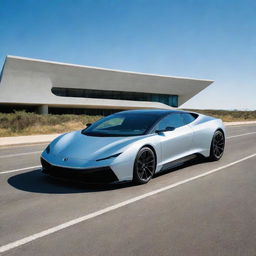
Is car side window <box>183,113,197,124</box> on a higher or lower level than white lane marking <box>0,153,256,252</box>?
higher

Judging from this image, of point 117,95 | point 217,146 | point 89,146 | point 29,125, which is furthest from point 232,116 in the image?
point 89,146

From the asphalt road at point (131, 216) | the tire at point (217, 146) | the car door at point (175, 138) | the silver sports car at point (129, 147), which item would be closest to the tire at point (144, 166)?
the silver sports car at point (129, 147)

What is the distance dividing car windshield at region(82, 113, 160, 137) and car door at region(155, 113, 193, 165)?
279 millimetres

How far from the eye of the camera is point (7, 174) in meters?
6.89

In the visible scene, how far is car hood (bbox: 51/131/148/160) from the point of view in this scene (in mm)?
5398

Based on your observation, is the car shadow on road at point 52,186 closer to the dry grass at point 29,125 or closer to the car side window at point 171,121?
the car side window at point 171,121

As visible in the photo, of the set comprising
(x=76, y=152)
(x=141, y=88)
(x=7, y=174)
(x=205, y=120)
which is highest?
(x=141, y=88)

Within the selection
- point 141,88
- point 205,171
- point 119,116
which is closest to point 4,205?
point 119,116

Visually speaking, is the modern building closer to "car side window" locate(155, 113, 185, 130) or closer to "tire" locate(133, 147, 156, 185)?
"car side window" locate(155, 113, 185, 130)

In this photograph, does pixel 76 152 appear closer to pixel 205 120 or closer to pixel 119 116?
pixel 119 116

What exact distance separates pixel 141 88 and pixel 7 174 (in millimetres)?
46960

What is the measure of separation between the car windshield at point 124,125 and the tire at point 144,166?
49 cm

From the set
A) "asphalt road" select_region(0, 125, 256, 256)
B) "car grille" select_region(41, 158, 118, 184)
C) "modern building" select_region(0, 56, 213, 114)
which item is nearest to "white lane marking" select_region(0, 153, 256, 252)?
"asphalt road" select_region(0, 125, 256, 256)

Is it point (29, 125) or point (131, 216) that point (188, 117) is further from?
point (29, 125)
